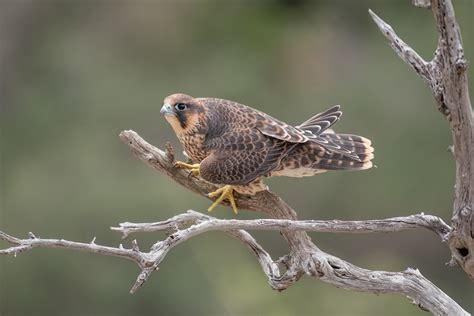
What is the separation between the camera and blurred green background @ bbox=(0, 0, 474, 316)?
8.17 meters

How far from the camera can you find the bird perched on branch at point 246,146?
420 centimetres

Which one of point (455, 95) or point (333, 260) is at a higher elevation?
point (455, 95)

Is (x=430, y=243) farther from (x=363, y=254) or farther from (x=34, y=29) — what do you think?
(x=34, y=29)

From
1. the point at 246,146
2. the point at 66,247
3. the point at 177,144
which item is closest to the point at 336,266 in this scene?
the point at 246,146

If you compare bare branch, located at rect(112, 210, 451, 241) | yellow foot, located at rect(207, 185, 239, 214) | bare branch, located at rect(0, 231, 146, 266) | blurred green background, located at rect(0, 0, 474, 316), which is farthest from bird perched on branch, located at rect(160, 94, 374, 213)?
blurred green background, located at rect(0, 0, 474, 316)

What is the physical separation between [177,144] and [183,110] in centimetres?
378

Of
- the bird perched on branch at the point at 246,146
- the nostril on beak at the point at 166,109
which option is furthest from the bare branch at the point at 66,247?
the nostril on beak at the point at 166,109

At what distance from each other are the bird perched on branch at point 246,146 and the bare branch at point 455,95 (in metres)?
0.74

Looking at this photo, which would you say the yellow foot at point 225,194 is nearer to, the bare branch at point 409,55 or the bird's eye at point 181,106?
the bird's eye at point 181,106

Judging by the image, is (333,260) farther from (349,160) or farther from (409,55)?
(409,55)

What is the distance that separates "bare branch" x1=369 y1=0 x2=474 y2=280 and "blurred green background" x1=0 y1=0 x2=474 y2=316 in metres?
3.85

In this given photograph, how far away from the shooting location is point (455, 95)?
11.1 ft

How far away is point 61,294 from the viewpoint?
8586 mm

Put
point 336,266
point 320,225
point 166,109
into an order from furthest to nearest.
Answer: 1. point 166,109
2. point 336,266
3. point 320,225
